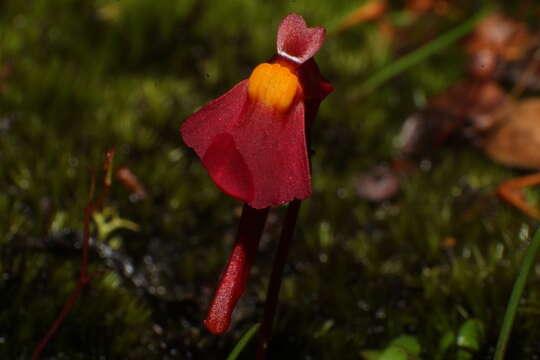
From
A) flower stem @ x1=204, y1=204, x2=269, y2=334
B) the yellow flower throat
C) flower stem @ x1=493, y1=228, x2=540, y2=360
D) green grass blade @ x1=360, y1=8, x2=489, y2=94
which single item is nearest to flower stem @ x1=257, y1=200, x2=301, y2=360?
flower stem @ x1=204, y1=204, x2=269, y2=334

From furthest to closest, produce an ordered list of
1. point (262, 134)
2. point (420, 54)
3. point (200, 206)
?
point (420, 54)
point (200, 206)
point (262, 134)

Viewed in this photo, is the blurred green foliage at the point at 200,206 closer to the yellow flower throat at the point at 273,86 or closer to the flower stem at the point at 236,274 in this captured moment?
the flower stem at the point at 236,274

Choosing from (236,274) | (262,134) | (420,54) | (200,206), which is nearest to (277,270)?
(236,274)

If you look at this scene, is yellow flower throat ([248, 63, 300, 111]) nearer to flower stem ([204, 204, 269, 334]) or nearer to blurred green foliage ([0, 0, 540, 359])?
flower stem ([204, 204, 269, 334])

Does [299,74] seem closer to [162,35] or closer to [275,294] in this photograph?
[275,294]

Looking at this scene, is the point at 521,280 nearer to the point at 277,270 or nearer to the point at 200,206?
the point at 277,270

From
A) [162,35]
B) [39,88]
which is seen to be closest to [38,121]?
[39,88]
